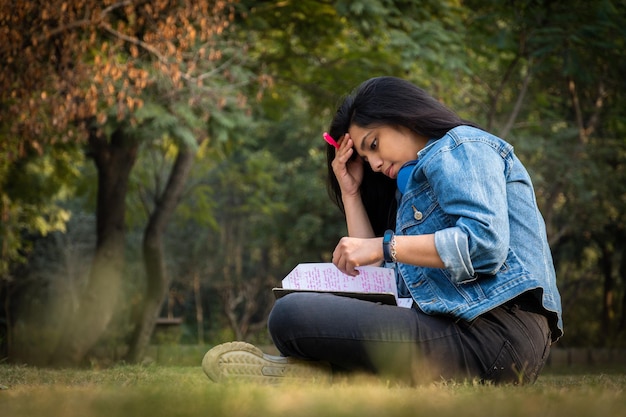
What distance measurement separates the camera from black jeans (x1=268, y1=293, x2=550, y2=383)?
3.40 meters

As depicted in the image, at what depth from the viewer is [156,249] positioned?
14328 mm

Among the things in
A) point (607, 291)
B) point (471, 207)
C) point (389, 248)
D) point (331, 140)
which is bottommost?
point (607, 291)

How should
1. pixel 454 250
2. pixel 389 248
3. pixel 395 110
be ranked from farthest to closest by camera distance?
pixel 395 110 → pixel 389 248 → pixel 454 250

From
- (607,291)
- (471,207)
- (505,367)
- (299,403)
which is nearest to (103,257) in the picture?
(607,291)

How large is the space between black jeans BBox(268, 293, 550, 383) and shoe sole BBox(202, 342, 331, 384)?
127 millimetres

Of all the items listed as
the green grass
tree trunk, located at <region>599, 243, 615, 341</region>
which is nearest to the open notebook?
the green grass

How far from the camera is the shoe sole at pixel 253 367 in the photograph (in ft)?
11.6

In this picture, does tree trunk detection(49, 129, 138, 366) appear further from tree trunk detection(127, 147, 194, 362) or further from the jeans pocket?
the jeans pocket

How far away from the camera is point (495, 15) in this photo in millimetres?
9836

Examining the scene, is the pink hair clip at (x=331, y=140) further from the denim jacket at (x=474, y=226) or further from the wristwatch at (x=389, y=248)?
the wristwatch at (x=389, y=248)

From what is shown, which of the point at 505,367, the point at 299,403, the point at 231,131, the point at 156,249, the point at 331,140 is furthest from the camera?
the point at 156,249

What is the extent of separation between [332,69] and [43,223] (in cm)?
722

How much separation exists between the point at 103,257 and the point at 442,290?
10672mm

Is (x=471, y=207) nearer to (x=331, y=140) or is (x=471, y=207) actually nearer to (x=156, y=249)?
(x=331, y=140)
